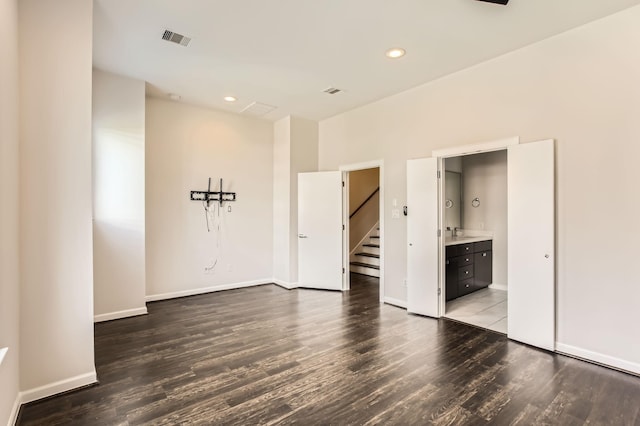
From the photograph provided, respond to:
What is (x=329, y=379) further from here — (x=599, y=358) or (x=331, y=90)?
(x=331, y=90)

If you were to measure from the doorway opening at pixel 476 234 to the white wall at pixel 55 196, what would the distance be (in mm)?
4092

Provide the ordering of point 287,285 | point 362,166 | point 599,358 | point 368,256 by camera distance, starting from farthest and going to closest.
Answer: point 368,256 < point 287,285 < point 362,166 < point 599,358

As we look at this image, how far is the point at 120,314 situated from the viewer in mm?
3998

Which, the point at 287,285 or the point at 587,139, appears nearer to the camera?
the point at 587,139

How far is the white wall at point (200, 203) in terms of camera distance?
4.79 meters

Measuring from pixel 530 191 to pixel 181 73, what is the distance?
423 cm

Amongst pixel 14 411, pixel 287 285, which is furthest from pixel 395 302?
pixel 14 411

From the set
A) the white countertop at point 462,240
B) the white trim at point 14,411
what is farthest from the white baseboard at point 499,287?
the white trim at point 14,411

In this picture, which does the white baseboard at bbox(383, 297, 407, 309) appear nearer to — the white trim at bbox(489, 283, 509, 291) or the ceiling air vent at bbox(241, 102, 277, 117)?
the white trim at bbox(489, 283, 509, 291)

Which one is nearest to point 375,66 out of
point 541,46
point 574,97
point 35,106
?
point 541,46

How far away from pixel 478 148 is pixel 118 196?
446cm

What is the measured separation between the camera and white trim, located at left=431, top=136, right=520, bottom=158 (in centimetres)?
335

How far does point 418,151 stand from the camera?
4.30 m

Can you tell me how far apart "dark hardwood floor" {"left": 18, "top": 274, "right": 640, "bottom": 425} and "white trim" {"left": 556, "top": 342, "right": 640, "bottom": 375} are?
8 centimetres
